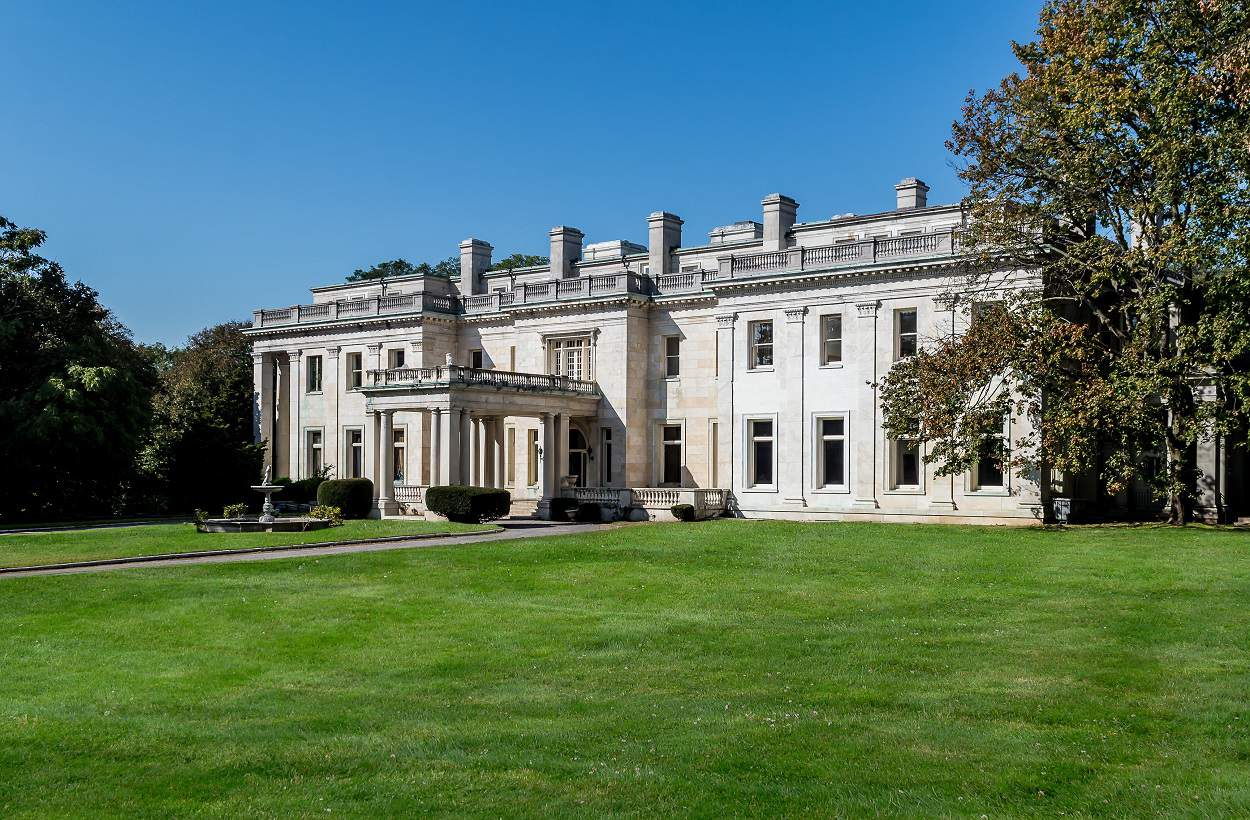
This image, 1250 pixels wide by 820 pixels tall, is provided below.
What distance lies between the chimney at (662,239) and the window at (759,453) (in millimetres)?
9560

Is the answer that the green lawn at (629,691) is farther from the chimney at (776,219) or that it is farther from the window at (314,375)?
the window at (314,375)

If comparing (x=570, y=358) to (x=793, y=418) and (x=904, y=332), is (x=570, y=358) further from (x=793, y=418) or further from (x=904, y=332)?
(x=904, y=332)

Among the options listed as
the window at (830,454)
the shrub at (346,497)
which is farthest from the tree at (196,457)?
the window at (830,454)

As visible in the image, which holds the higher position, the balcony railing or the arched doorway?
the balcony railing

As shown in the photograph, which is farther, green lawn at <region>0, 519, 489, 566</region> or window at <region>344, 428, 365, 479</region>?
window at <region>344, 428, 365, 479</region>

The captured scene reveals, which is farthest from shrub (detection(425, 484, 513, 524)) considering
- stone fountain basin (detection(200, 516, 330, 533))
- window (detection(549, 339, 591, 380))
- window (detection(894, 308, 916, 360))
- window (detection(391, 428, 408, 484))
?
window (detection(894, 308, 916, 360))

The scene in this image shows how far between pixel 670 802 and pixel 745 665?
619 cm

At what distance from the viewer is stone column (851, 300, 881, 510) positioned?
4322cm

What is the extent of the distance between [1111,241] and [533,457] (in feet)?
89.1

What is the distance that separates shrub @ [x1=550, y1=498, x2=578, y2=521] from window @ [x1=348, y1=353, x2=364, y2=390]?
1747 cm

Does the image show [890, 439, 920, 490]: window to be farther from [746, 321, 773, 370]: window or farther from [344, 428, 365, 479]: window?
[344, 428, 365, 479]: window

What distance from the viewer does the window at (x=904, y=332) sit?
43031mm

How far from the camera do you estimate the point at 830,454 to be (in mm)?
44938

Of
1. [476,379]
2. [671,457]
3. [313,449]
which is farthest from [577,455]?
[313,449]
